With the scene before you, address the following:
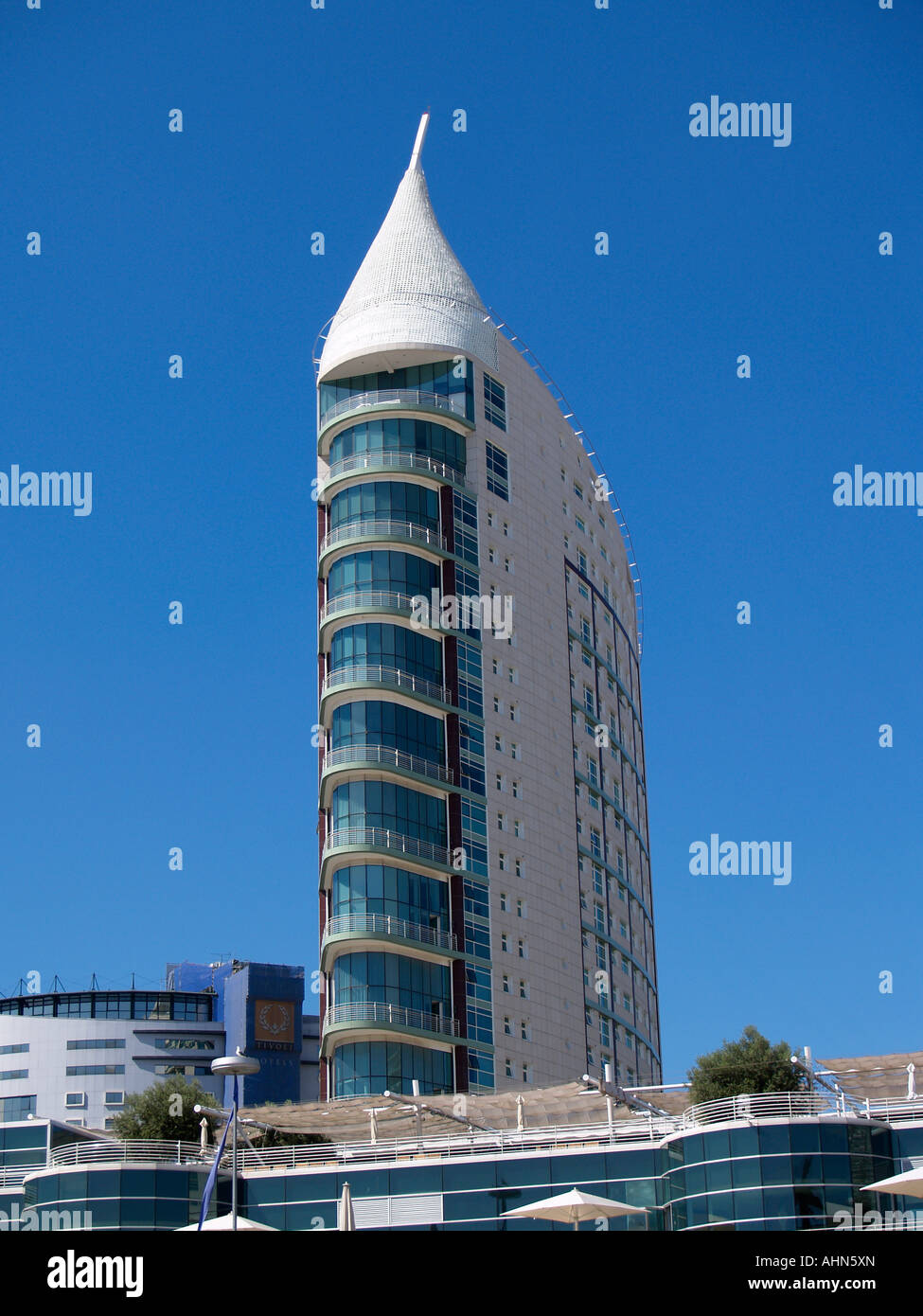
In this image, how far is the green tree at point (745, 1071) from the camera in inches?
3157

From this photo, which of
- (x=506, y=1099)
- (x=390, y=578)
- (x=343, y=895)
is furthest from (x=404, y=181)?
(x=506, y=1099)

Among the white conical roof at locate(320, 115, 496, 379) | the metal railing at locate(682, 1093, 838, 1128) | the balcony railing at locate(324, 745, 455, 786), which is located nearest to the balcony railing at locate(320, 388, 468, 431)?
the white conical roof at locate(320, 115, 496, 379)

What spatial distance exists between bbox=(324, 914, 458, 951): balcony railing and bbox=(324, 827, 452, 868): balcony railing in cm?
354

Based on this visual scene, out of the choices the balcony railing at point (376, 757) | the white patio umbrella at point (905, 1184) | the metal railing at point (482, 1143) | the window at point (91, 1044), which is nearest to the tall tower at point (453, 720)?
the balcony railing at point (376, 757)

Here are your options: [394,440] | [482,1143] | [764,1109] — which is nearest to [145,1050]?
[394,440]

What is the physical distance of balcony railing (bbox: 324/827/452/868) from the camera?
90750mm

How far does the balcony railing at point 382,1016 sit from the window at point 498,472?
32.5 m

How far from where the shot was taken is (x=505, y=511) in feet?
349

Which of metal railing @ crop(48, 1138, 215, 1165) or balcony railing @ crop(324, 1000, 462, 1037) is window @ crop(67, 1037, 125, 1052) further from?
metal railing @ crop(48, 1138, 215, 1165)

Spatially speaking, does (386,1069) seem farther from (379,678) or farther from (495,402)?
(495,402)

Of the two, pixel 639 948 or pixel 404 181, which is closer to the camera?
pixel 404 181

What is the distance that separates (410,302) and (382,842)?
32278mm

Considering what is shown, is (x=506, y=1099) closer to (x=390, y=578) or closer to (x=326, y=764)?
(x=326, y=764)

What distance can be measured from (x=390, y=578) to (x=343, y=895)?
17.7 m
